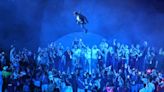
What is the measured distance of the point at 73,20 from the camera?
392 centimetres

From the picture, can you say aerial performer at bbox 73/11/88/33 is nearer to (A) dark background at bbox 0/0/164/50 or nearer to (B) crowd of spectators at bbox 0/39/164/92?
(A) dark background at bbox 0/0/164/50

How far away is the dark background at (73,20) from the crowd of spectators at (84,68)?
96mm

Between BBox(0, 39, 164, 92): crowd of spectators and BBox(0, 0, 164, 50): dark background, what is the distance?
96mm

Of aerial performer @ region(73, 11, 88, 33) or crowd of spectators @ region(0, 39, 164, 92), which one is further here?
aerial performer @ region(73, 11, 88, 33)

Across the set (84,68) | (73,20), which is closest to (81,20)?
(73,20)

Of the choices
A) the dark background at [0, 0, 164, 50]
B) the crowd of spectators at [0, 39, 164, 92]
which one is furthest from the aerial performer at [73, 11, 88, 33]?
the crowd of spectators at [0, 39, 164, 92]

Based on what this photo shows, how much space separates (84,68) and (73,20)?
54 cm

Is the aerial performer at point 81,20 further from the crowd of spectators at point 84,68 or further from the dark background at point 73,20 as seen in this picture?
the crowd of spectators at point 84,68

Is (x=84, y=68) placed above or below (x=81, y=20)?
below

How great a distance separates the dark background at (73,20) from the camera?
3723mm

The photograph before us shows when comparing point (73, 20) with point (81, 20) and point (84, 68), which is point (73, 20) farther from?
point (84, 68)

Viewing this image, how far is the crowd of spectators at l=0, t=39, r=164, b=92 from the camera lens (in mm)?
3715

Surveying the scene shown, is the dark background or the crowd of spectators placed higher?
the dark background

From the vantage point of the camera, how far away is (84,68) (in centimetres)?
390
